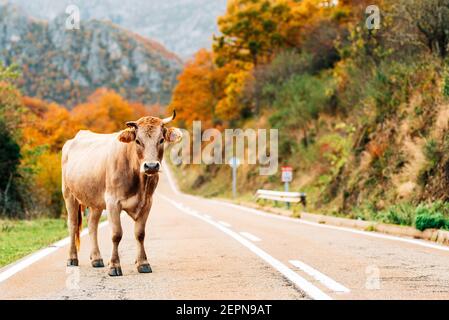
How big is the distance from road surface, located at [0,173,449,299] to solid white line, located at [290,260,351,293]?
0.01 meters

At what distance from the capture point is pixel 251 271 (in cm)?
815

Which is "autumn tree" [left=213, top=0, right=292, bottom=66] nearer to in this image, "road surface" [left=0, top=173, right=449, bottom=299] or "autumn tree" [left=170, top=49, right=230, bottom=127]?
"autumn tree" [left=170, top=49, right=230, bottom=127]

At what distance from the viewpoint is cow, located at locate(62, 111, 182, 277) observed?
776 cm

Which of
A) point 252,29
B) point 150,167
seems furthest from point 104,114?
point 150,167

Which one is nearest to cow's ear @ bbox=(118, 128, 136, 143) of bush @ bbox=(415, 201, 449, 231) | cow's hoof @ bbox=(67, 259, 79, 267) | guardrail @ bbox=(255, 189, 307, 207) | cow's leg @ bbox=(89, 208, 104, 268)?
cow's leg @ bbox=(89, 208, 104, 268)

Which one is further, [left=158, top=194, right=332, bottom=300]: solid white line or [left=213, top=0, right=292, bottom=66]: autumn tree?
[left=213, top=0, right=292, bottom=66]: autumn tree

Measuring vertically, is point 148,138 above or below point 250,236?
above

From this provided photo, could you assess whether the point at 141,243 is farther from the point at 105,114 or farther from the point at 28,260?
the point at 105,114

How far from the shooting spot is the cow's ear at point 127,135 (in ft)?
25.3

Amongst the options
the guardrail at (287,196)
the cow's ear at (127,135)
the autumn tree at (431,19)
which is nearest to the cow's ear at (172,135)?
the cow's ear at (127,135)

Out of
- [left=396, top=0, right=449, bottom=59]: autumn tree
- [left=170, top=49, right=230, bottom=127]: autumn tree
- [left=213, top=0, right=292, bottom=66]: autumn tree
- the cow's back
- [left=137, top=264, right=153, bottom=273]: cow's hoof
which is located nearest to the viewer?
[left=137, top=264, right=153, bottom=273]: cow's hoof

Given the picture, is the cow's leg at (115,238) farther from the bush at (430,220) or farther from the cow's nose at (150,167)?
the bush at (430,220)

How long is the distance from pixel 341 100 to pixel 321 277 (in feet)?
90.8
